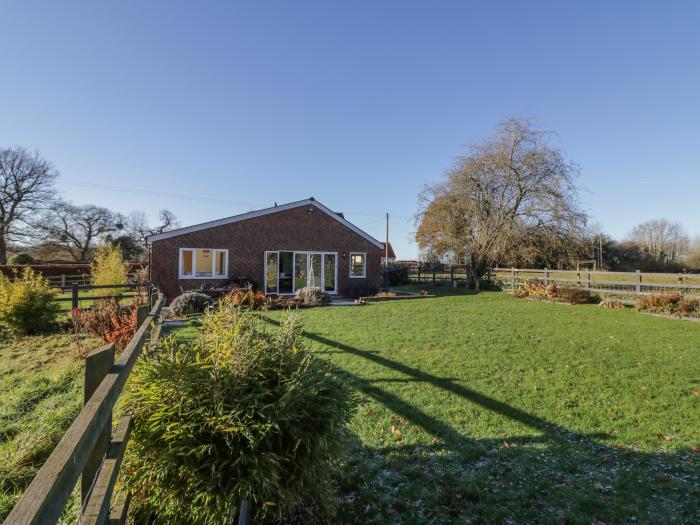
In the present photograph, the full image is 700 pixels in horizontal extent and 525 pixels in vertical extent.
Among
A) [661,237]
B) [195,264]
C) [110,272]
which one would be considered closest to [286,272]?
[195,264]

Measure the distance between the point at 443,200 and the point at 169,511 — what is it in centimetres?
2711

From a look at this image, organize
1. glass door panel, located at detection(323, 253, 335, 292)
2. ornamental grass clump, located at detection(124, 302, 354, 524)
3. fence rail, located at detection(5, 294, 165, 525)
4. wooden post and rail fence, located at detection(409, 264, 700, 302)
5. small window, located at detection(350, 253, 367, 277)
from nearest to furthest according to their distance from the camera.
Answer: fence rail, located at detection(5, 294, 165, 525) → ornamental grass clump, located at detection(124, 302, 354, 524) → wooden post and rail fence, located at detection(409, 264, 700, 302) → glass door panel, located at detection(323, 253, 335, 292) → small window, located at detection(350, 253, 367, 277)

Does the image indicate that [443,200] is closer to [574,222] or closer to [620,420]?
[574,222]

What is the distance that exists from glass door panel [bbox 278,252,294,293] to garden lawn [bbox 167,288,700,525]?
32.9 ft

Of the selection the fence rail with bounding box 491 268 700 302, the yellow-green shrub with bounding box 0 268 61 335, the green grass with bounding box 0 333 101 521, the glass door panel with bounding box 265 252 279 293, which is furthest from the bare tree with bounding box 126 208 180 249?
the fence rail with bounding box 491 268 700 302

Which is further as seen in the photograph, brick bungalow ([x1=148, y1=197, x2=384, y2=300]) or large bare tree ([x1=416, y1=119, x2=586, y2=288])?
large bare tree ([x1=416, y1=119, x2=586, y2=288])

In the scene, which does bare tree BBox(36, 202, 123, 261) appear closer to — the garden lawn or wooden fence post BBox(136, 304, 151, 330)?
the garden lawn

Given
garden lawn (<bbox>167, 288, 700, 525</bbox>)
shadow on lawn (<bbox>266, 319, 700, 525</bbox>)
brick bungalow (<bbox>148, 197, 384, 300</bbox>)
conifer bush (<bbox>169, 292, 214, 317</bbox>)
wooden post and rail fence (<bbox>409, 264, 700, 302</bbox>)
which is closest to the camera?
shadow on lawn (<bbox>266, 319, 700, 525</bbox>)

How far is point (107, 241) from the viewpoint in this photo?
39.7m

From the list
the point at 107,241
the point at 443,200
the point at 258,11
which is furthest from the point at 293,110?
the point at 107,241

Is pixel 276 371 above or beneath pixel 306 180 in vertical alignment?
beneath

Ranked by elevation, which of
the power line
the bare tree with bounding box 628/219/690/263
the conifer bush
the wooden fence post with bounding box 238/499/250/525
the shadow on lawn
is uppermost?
the power line

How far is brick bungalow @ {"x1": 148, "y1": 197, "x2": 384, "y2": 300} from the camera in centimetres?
1625

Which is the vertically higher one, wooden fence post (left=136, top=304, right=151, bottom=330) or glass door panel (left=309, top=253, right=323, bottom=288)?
glass door panel (left=309, top=253, right=323, bottom=288)
